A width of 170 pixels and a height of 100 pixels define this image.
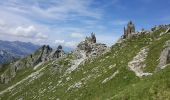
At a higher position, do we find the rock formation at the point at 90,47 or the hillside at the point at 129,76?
the rock formation at the point at 90,47

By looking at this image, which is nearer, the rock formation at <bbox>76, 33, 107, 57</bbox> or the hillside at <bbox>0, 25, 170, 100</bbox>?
the hillside at <bbox>0, 25, 170, 100</bbox>

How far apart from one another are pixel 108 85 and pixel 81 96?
6063 millimetres

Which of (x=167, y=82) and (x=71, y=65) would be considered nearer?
(x=167, y=82)

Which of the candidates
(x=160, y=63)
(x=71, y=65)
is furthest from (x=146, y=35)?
(x=160, y=63)

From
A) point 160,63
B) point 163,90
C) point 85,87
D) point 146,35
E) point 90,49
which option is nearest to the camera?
point 163,90

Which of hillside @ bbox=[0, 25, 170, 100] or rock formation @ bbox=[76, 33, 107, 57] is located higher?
rock formation @ bbox=[76, 33, 107, 57]

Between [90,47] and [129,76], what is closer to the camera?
[129,76]

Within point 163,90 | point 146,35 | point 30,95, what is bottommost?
point 30,95

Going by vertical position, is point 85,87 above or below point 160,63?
below

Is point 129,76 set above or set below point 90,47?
below

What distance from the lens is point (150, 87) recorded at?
91.2 ft

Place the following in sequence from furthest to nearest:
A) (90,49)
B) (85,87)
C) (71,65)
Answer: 1. (90,49)
2. (71,65)
3. (85,87)

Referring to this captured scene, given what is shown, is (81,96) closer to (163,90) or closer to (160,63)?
(160,63)

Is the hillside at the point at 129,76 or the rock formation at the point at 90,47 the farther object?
the rock formation at the point at 90,47
